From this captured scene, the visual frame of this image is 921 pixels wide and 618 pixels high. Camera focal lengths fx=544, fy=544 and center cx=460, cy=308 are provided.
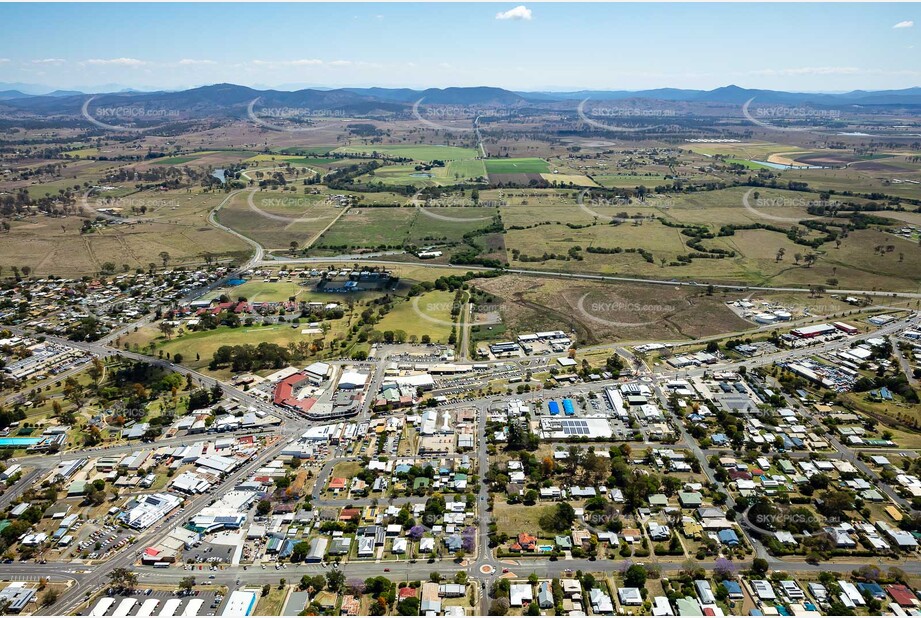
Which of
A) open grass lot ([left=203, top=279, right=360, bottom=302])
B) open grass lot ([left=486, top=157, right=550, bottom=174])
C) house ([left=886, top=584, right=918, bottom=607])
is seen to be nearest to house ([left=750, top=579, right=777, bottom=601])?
house ([left=886, top=584, right=918, bottom=607])

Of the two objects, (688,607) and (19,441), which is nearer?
(688,607)

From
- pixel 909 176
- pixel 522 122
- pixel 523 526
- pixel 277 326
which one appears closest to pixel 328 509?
pixel 523 526

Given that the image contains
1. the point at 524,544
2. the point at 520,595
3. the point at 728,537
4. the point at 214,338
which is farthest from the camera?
the point at 214,338

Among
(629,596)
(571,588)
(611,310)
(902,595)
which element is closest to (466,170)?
(611,310)

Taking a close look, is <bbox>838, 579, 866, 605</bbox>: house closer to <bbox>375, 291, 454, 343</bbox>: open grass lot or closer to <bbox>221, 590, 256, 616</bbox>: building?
<bbox>221, 590, 256, 616</bbox>: building

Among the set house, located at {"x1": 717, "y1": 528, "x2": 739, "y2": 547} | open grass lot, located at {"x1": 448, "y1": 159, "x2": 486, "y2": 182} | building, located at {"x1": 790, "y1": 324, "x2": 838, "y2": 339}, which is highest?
open grass lot, located at {"x1": 448, "y1": 159, "x2": 486, "y2": 182}

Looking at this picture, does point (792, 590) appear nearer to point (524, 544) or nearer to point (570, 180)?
point (524, 544)
